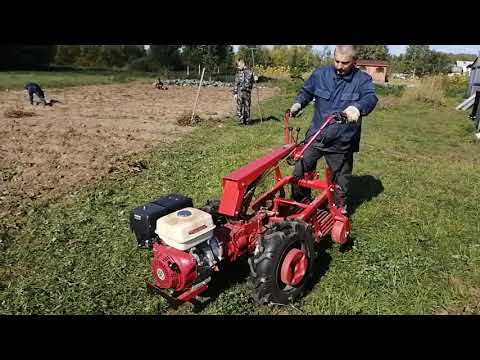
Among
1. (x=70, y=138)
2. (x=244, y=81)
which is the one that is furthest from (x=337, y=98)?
(x=244, y=81)

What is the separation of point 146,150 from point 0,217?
4.22 m

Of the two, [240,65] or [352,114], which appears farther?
[240,65]

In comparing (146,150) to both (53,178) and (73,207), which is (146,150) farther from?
(73,207)

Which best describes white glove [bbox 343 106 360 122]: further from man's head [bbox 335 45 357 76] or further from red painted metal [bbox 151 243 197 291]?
red painted metal [bbox 151 243 197 291]

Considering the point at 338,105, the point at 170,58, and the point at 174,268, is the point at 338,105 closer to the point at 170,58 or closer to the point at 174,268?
the point at 174,268

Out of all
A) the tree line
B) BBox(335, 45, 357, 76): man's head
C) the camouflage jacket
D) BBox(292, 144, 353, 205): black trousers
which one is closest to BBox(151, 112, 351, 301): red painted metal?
BBox(292, 144, 353, 205): black trousers

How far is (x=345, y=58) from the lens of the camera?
417cm

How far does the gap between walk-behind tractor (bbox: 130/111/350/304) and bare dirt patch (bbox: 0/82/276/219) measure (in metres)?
3.39

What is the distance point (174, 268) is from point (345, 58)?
270 cm

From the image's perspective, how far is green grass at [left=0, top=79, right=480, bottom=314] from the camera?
3.79 m

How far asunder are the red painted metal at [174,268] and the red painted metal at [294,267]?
31.5 inches

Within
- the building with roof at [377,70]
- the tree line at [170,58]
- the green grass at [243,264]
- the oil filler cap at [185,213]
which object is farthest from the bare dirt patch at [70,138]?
the building with roof at [377,70]

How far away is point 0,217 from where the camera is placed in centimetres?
557
